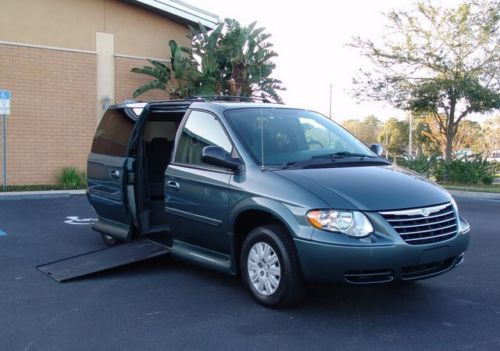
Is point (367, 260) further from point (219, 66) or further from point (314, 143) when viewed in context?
point (219, 66)

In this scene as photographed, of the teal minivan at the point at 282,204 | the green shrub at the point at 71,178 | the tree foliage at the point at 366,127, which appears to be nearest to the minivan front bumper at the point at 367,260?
the teal minivan at the point at 282,204

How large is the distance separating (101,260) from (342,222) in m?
3.09

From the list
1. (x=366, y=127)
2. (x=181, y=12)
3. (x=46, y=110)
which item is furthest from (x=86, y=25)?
(x=366, y=127)

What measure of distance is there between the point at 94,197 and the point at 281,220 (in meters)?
3.75

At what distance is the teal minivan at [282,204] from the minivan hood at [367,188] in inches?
0.4

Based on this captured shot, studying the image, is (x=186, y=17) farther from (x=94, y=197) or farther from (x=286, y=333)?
(x=286, y=333)

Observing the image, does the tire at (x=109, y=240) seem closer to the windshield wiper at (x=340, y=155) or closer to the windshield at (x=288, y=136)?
the windshield at (x=288, y=136)

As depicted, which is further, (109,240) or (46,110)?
(46,110)

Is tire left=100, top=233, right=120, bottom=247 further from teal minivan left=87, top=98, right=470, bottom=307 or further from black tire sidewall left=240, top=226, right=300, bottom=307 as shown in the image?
black tire sidewall left=240, top=226, right=300, bottom=307

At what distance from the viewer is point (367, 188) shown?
4781 millimetres

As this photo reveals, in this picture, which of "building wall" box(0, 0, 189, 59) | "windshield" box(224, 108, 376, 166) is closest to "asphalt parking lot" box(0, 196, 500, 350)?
"windshield" box(224, 108, 376, 166)

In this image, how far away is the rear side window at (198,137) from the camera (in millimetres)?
5773

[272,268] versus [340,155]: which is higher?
[340,155]

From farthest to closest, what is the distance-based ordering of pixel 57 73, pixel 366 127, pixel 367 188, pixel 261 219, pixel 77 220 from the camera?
pixel 366 127, pixel 57 73, pixel 77 220, pixel 261 219, pixel 367 188
